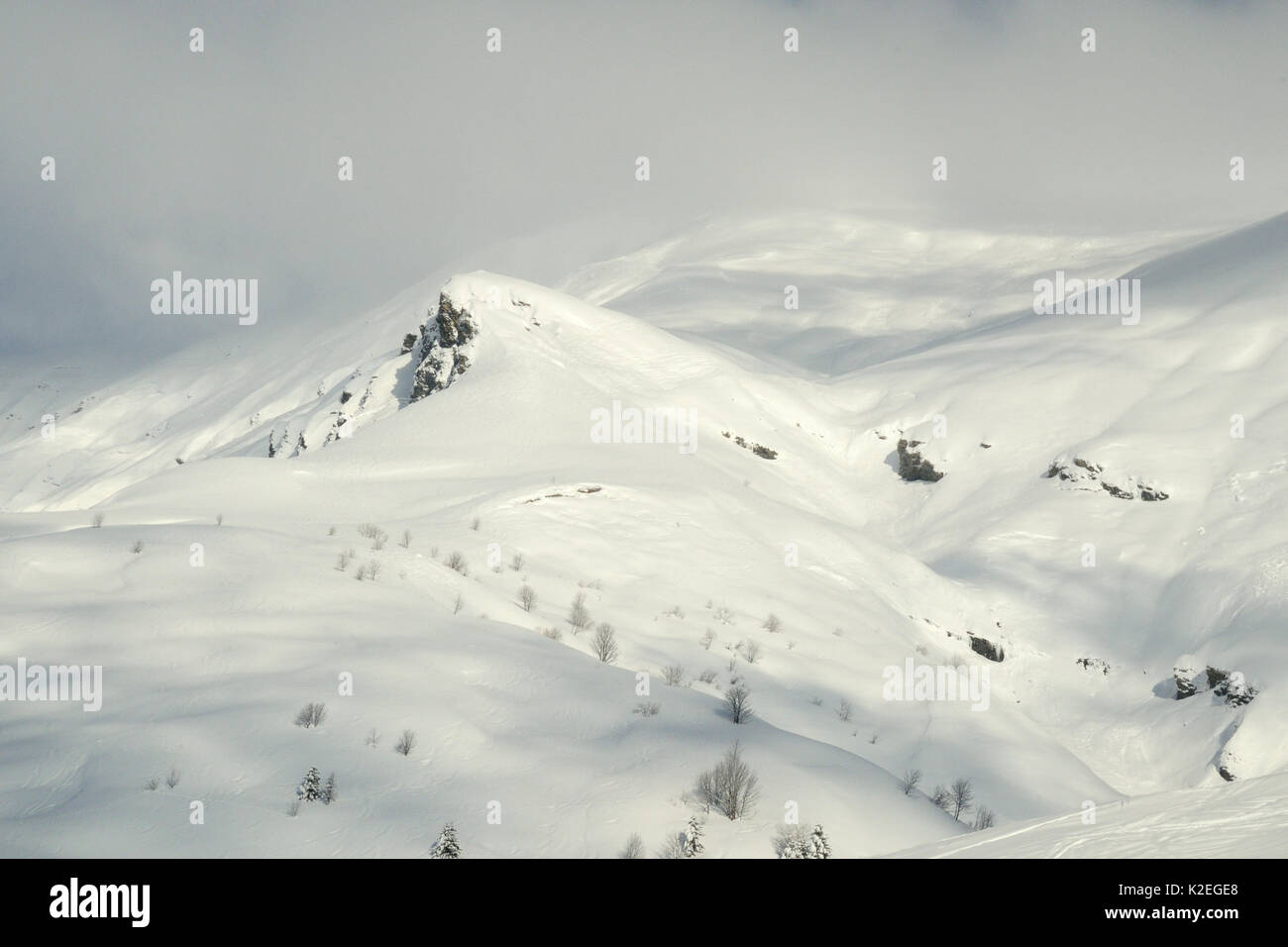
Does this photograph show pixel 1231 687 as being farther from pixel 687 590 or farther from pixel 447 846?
pixel 447 846

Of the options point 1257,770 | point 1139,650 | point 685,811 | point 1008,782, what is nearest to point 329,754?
point 685,811

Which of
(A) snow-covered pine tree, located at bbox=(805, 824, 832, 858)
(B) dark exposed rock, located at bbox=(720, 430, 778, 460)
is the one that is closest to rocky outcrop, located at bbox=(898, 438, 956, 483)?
(B) dark exposed rock, located at bbox=(720, 430, 778, 460)

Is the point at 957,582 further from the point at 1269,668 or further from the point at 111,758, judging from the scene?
the point at 111,758

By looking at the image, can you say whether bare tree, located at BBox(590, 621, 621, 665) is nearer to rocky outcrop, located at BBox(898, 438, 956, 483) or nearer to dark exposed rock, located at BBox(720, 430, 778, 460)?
dark exposed rock, located at BBox(720, 430, 778, 460)

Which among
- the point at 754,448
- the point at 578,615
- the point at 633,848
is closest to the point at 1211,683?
the point at 578,615

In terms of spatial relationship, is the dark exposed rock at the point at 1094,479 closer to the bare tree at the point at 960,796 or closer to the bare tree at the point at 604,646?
the bare tree at the point at 960,796

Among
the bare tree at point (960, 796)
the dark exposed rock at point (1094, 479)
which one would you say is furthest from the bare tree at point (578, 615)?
the dark exposed rock at point (1094, 479)
